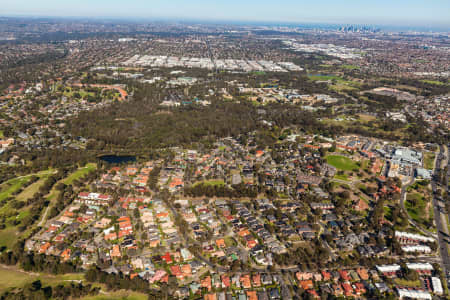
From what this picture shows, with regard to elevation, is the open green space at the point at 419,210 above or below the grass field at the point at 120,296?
above

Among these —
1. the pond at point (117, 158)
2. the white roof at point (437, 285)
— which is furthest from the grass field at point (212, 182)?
the white roof at point (437, 285)

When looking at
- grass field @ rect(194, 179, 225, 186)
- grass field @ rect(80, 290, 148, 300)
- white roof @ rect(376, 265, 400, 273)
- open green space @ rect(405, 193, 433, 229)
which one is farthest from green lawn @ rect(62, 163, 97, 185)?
open green space @ rect(405, 193, 433, 229)

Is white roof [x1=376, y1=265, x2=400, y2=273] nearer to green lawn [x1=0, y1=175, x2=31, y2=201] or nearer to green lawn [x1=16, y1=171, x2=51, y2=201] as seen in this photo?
green lawn [x1=16, y1=171, x2=51, y2=201]

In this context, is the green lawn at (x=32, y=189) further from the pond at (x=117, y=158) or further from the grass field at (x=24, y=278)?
the grass field at (x=24, y=278)

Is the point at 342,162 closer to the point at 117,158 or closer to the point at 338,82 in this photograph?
the point at 117,158

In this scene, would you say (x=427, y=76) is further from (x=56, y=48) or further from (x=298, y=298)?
(x=56, y=48)
